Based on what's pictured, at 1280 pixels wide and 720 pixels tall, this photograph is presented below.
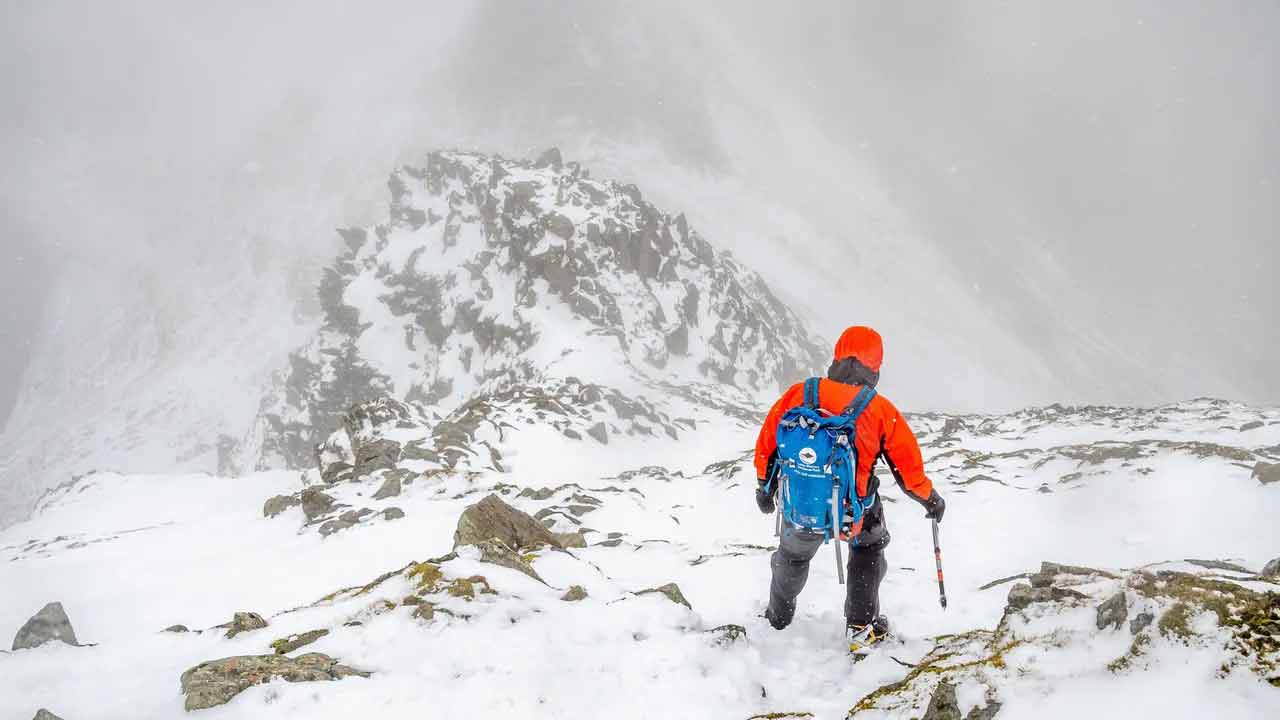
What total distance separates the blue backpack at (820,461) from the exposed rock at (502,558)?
3.32 metres

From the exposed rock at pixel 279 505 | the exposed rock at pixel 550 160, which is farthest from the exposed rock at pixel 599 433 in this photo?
the exposed rock at pixel 550 160

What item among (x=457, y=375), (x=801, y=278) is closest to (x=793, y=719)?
(x=457, y=375)

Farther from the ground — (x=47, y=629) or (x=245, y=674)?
(x=245, y=674)

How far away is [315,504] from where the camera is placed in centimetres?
1638

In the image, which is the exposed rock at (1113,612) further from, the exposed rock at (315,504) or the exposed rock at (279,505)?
the exposed rock at (279,505)

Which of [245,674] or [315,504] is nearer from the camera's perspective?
[245,674]

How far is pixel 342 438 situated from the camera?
2358cm

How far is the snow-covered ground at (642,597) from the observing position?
3791 millimetres

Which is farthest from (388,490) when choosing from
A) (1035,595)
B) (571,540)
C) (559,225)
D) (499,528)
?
(559,225)

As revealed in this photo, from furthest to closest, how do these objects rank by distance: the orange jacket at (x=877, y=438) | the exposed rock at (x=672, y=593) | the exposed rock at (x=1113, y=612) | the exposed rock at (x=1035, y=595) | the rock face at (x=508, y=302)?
the rock face at (x=508, y=302) → the exposed rock at (x=672, y=593) → the orange jacket at (x=877, y=438) → the exposed rock at (x=1035, y=595) → the exposed rock at (x=1113, y=612)

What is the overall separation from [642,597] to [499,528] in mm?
3481

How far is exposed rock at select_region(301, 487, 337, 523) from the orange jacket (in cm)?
1542

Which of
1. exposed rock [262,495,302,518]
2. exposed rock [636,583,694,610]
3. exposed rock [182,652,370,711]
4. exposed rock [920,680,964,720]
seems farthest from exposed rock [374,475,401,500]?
exposed rock [920,680,964,720]

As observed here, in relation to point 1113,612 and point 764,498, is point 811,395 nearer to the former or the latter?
point 764,498
